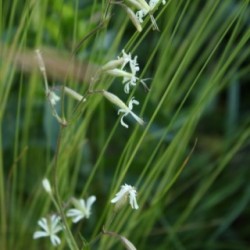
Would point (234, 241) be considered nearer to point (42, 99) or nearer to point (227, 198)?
point (227, 198)

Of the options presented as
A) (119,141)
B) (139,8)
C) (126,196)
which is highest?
(139,8)

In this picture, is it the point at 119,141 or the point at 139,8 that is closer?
the point at 139,8

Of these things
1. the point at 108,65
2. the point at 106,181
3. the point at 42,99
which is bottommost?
the point at 106,181

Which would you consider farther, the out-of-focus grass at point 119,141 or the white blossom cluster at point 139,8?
the out-of-focus grass at point 119,141

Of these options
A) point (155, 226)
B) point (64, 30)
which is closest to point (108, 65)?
point (64, 30)

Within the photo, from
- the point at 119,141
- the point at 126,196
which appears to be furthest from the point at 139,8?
the point at 119,141

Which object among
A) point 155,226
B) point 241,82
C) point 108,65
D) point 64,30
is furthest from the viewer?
point 241,82

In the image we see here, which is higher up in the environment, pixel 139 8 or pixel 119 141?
pixel 139 8

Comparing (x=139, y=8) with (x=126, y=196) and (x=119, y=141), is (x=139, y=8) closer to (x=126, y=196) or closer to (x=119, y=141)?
(x=126, y=196)
